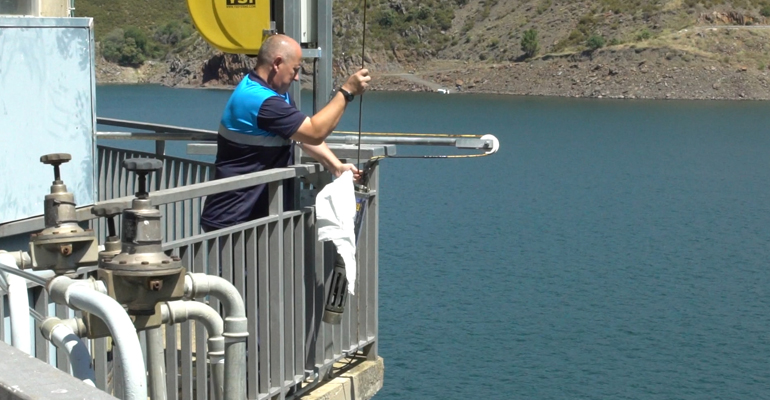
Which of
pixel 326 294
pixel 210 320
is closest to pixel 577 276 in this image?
pixel 326 294

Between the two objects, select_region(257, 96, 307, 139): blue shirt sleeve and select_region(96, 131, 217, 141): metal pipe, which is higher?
select_region(257, 96, 307, 139): blue shirt sleeve

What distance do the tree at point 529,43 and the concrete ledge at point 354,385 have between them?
7756cm

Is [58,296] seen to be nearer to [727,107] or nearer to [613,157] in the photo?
[613,157]

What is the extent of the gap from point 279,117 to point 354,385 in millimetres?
1282

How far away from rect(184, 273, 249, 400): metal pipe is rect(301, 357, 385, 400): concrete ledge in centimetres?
145

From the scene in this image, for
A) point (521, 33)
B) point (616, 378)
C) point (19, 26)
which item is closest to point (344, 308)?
point (19, 26)

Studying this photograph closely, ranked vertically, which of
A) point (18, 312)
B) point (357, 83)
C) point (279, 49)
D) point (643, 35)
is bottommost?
point (18, 312)

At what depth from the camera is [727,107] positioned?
6769 cm

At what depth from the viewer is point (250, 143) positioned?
4391 mm

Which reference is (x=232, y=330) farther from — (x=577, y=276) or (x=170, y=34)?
(x=170, y=34)

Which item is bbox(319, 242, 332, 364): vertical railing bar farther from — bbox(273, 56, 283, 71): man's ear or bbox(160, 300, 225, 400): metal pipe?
bbox(160, 300, 225, 400): metal pipe

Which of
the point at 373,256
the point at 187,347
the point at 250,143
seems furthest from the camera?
the point at 373,256

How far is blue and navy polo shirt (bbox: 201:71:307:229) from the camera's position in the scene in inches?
167

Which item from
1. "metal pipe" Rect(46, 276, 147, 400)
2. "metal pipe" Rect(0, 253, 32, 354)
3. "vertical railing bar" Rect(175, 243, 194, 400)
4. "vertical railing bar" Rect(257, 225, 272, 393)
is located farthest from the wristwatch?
"metal pipe" Rect(46, 276, 147, 400)
